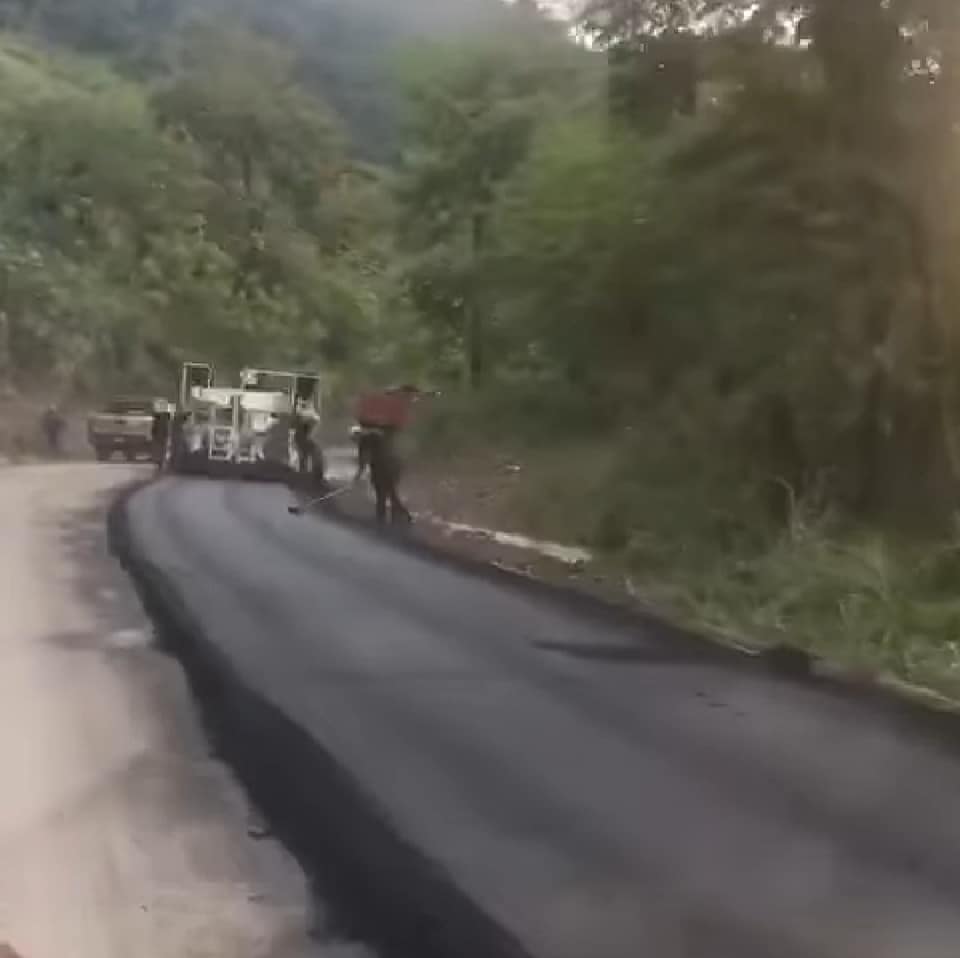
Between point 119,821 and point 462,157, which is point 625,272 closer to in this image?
point 119,821

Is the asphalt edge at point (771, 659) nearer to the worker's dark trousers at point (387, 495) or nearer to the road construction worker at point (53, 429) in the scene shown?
the worker's dark trousers at point (387, 495)

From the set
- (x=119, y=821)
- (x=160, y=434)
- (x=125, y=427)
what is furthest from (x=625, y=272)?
(x=125, y=427)

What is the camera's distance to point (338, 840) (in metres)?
4.05

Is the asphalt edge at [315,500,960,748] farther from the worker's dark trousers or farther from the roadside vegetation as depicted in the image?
the worker's dark trousers

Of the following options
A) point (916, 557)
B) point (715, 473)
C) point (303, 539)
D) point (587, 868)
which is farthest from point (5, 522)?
point (587, 868)

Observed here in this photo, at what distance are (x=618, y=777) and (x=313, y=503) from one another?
30.0 ft

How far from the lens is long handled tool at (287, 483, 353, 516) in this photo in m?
12.8

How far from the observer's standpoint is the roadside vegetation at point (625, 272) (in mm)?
8367

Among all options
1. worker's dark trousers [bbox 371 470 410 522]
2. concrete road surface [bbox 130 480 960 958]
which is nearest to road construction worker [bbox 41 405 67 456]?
worker's dark trousers [bbox 371 470 410 522]

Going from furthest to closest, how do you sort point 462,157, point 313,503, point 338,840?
point 462,157, point 313,503, point 338,840

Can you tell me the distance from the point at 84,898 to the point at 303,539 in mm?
6935

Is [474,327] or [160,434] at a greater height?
[474,327]

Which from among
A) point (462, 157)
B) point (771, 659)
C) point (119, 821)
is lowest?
point (119, 821)

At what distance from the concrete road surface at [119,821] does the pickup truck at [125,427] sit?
12.5m
